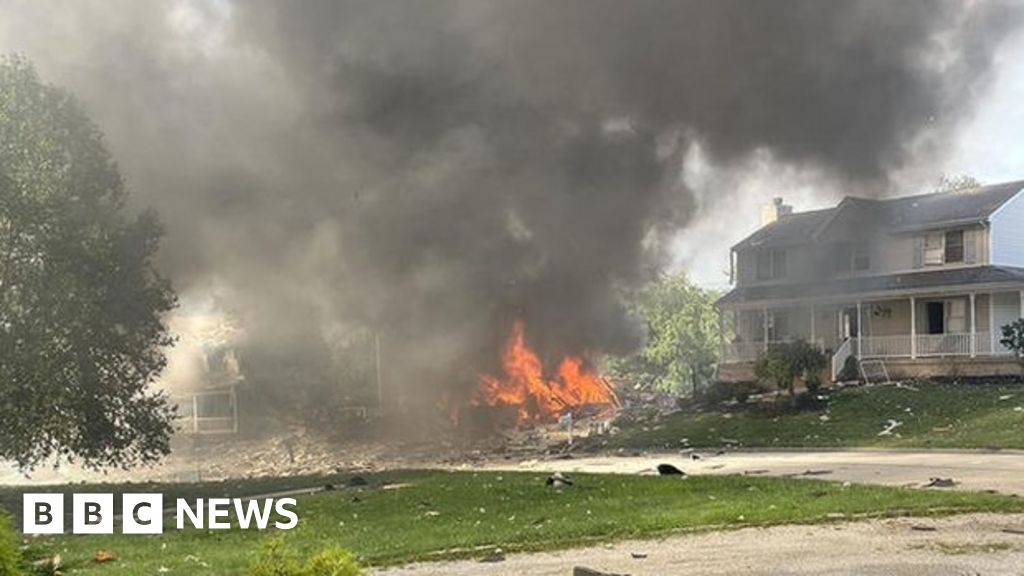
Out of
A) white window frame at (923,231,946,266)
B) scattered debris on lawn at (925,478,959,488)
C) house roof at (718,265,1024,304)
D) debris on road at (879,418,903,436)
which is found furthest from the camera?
white window frame at (923,231,946,266)

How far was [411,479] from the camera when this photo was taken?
69.6 ft

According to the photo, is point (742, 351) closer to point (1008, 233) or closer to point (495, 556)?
point (1008, 233)

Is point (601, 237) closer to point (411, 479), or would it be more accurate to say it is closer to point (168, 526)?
point (411, 479)

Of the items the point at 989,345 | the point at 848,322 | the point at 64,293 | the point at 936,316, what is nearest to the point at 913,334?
the point at 936,316

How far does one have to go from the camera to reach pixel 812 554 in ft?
33.1

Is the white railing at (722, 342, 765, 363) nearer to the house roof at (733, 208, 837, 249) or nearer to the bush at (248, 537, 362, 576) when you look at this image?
the house roof at (733, 208, 837, 249)

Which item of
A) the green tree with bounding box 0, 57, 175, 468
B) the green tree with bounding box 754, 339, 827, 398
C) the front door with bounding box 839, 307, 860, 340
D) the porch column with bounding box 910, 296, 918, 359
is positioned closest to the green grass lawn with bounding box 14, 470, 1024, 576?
the green tree with bounding box 0, 57, 175, 468

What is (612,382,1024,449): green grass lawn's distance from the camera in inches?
897

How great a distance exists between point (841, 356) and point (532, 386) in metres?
10.7

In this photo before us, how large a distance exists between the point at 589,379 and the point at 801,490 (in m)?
25.5

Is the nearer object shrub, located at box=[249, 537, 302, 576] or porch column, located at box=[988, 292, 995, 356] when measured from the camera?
shrub, located at box=[249, 537, 302, 576]

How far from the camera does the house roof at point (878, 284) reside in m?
34.0

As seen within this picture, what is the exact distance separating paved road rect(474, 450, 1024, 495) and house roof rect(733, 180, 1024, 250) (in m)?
16.6

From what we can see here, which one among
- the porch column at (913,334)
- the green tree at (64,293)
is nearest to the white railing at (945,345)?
the porch column at (913,334)
